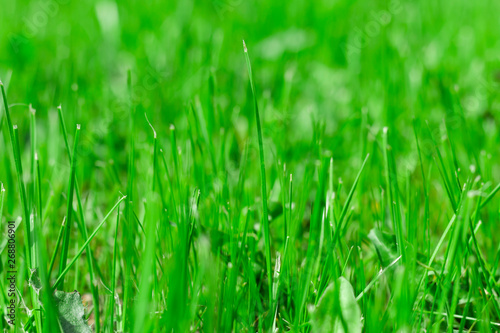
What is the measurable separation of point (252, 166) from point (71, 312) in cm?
76

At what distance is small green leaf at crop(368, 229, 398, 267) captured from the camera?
3.22 ft

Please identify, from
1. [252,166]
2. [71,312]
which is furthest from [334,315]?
[252,166]

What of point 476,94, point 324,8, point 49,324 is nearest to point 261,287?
point 49,324

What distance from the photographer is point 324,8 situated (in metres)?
2.96

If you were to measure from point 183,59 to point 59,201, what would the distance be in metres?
1.12

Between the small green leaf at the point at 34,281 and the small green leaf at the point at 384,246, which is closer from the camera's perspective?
the small green leaf at the point at 34,281

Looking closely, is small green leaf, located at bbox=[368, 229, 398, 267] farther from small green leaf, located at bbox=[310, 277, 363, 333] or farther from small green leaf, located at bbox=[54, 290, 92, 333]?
small green leaf, located at bbox=[54, 290, 92, 333]

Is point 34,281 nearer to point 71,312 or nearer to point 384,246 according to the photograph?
point 71,312

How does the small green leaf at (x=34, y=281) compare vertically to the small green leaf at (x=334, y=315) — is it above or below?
above

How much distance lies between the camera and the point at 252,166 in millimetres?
1497

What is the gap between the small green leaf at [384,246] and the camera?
980 mm

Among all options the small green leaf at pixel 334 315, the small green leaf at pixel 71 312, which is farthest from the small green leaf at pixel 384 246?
the small green leaf at pixel 71 312

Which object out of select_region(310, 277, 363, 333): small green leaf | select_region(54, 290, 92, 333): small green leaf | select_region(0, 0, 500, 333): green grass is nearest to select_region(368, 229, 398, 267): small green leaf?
select_region(0, 0, 500, 333): green grass

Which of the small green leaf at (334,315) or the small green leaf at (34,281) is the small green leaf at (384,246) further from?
the small green leaf at (34,281)
